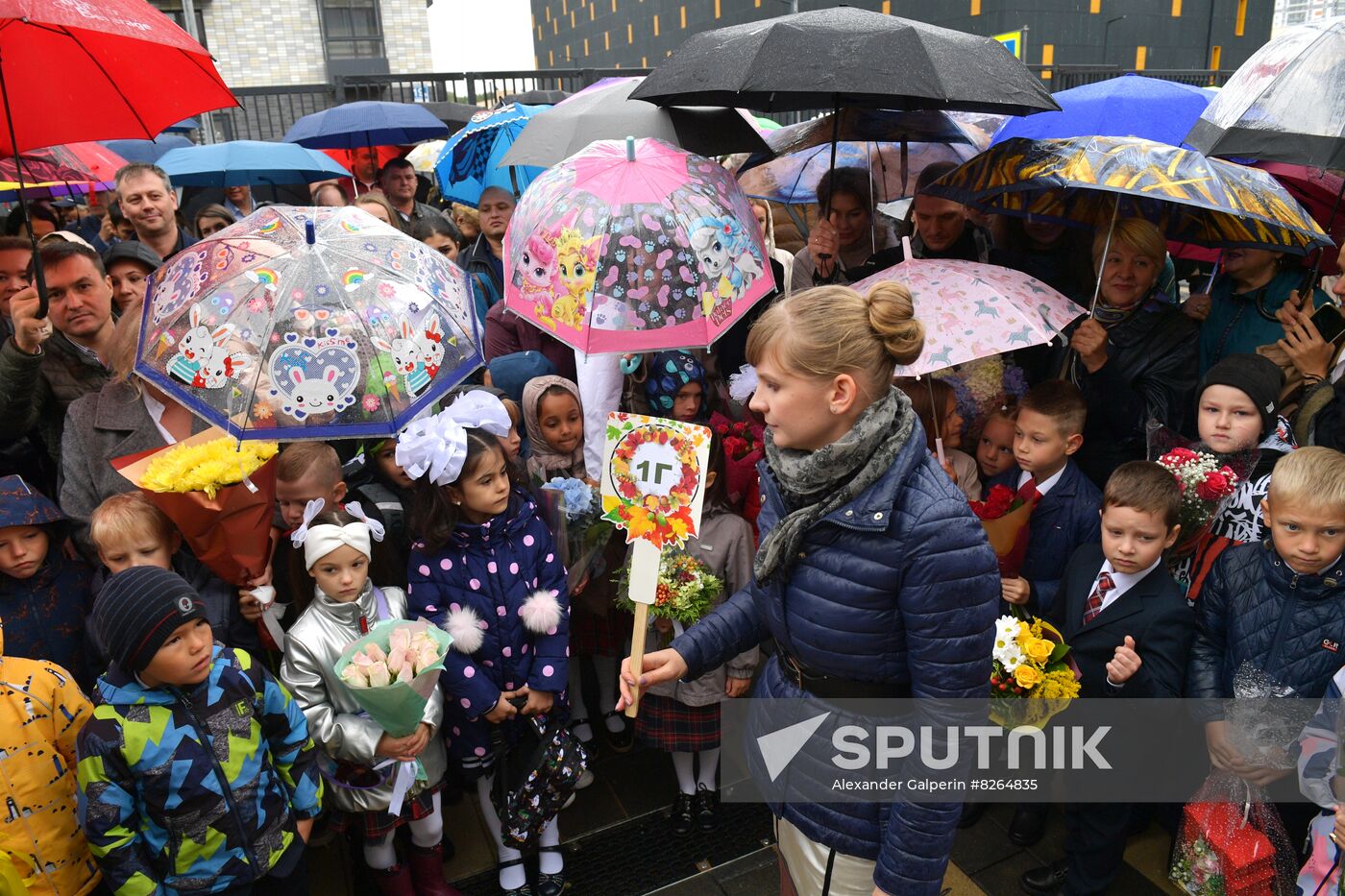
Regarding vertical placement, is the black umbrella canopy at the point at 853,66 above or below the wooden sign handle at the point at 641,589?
above

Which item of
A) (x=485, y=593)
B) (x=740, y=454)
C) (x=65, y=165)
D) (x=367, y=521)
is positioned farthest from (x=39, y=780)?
(x=65, y=165)

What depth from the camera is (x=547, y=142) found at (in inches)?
174

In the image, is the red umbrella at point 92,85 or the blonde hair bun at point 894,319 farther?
the red umbrella at point 92,85

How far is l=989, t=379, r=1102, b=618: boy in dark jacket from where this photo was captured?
11.5ft

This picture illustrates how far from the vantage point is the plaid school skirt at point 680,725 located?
3533 millimetres

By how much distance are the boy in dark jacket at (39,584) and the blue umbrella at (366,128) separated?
6362mm

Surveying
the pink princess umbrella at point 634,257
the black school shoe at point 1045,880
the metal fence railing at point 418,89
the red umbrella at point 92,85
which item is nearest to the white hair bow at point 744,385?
the pink princess umbrella at point 634,257

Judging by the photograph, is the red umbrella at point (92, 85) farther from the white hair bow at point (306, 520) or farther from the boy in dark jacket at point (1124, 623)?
the boy in dark jacket at point (1124, 623)

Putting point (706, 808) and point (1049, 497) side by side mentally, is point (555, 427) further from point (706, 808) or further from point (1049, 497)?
point (1049, 497)

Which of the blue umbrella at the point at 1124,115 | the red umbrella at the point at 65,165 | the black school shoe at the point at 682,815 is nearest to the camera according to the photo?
the black school shoe at the point at 682,815

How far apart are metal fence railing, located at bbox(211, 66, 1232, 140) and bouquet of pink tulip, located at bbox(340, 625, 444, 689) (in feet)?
42.9

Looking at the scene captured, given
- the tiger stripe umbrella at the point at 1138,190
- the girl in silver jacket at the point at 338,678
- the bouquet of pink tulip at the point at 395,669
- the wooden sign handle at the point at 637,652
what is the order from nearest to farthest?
the wooden sign handle at the point at 637,652, the bouquet of pink tulip at the point at 395,669, the girl in silver jacket at the point at 338,678, the tiger stripe umbrella at the point at 1138,190

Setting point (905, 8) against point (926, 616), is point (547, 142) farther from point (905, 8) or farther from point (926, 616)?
point (905, 8)

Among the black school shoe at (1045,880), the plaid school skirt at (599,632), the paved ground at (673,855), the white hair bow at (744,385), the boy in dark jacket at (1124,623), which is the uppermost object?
the white hair bow at (744,385)
